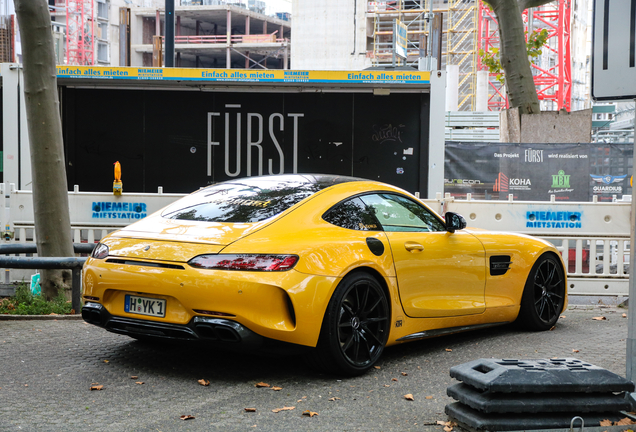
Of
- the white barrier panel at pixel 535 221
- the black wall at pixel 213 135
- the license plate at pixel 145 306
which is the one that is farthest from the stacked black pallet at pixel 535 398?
the black wall at pixel 213 135

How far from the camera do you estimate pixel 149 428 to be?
385 cm

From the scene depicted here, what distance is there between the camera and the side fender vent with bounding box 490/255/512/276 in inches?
254

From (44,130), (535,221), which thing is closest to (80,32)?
(44,130)

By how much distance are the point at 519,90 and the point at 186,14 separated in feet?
243

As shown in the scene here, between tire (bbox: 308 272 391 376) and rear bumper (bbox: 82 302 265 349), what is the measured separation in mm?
486

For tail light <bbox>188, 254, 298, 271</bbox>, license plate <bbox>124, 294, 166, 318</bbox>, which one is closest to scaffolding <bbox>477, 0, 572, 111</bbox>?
tail light <bbox>188, 254, 298, 271</bbox>

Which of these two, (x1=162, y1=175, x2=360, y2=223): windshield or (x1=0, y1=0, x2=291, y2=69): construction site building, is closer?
(x1=162, y1=175, x2=360, y2=223): windshield

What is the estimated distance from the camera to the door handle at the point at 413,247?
18.4 ft

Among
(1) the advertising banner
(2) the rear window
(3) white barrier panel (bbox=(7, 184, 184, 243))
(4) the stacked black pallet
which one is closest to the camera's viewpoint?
(4) the stacked black pallet

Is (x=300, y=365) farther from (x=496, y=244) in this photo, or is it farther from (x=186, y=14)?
(x=186, y=14)

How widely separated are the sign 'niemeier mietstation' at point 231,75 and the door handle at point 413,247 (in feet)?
21.6

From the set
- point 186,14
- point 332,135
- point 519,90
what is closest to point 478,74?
point 186,14

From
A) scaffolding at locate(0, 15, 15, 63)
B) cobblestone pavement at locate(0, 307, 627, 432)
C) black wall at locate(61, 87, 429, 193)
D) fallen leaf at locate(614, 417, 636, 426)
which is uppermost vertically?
scaffolding at locate(0, 15, 15, 63)

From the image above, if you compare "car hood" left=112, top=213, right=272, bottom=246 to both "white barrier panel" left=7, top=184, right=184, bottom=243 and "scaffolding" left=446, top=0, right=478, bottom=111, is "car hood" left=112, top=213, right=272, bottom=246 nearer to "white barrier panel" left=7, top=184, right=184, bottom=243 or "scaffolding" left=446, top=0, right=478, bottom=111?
"white barrier panel" left=7, top=184, right=184, bottom=243
